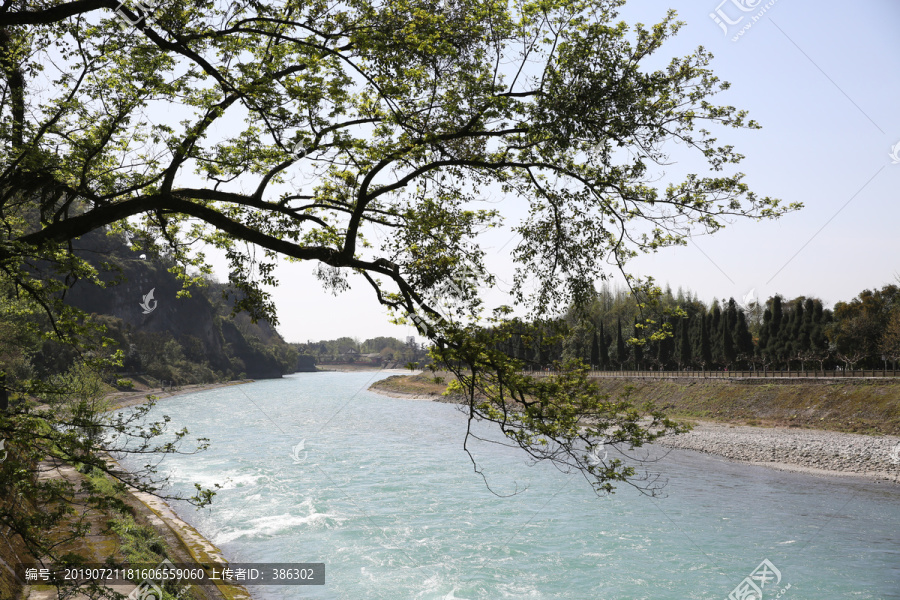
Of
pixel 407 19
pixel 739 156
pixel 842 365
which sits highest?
pixel 407 19

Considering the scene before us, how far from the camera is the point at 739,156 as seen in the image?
20.2ft

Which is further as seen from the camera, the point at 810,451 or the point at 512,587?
the point at 810,451

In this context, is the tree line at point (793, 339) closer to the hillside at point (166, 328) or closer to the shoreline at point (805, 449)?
the shoreline at point (805, 449)

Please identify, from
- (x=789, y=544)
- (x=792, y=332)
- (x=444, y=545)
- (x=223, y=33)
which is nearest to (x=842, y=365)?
(x=792, y=332)

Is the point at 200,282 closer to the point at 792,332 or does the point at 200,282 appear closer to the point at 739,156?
the point at 739,156

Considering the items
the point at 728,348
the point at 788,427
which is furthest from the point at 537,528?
the point at 728,348

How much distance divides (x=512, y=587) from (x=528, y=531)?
170 inches

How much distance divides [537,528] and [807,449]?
18338 mm

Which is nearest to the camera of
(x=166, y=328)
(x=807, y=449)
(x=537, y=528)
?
(x=537, y=528)

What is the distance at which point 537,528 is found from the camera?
18250 millimetres

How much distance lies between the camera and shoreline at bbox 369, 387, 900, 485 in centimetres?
2555

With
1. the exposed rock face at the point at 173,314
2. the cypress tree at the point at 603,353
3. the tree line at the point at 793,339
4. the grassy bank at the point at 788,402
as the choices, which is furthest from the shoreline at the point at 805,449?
the exposed rock face at the point at 173,314

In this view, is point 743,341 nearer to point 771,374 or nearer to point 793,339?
point 793,339

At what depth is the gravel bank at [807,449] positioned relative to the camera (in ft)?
84.3
